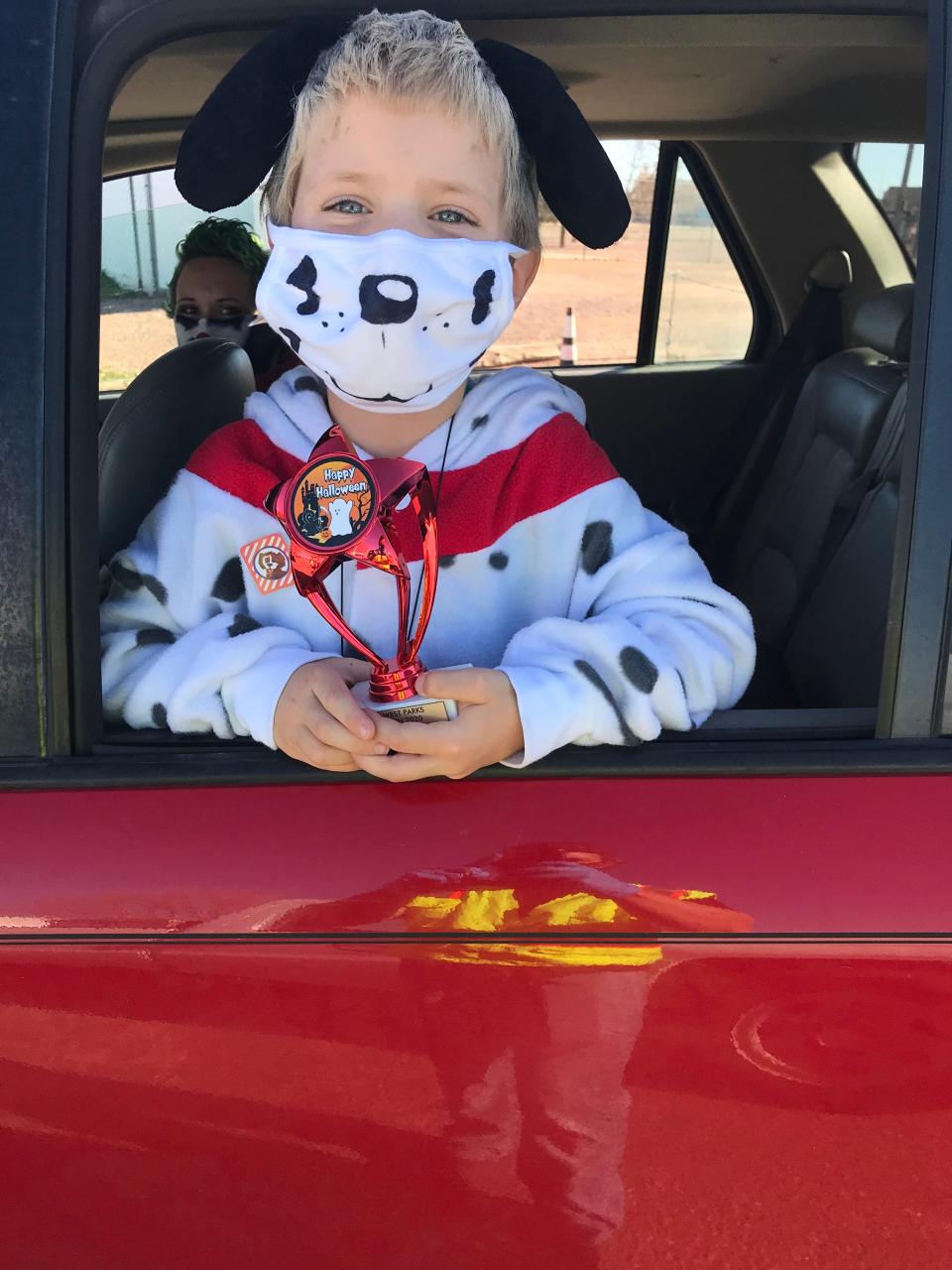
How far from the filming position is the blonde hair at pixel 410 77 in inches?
52.9

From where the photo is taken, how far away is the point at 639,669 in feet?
4.15

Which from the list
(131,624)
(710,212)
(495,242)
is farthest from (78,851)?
(710,212)

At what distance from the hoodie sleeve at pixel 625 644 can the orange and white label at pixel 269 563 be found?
0.85 feet

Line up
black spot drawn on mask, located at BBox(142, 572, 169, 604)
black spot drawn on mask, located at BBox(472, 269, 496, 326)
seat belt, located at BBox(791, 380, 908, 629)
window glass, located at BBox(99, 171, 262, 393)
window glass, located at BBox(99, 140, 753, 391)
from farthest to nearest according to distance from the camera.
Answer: window glass, located at BBox(99, 140, 753, 391) < window glass, located at BBox(99, 171, 262, 393) < seat belt, located at BBox(791, 380, 908, 629) < black spot drawn on mask, located at BBox(142, 572, 169, 604) < black spot drawn on mask, located at BBox(472, 269, 496, 326)

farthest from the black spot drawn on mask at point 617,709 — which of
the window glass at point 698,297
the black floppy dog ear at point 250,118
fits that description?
the window glass at point 698,297

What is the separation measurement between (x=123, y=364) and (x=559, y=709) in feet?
6.38

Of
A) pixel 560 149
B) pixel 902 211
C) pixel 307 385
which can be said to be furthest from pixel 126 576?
pixel 902 211

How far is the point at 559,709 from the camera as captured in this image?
1205 millimetres

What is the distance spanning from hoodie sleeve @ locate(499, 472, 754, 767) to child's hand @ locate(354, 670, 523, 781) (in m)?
0.02

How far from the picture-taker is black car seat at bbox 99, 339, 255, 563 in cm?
174

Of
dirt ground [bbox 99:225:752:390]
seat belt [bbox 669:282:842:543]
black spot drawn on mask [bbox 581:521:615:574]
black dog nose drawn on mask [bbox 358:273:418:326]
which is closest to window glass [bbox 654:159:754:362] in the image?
dirt ground [bbox 99:225:752:390]

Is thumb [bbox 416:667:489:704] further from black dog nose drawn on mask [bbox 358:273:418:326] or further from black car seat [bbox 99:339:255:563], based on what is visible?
black car seat [bbox 99:339:255:563]

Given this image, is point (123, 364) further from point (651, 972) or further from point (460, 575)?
point (651, 972)

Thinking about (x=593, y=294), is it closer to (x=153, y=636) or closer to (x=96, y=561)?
(x=153, y=636)
